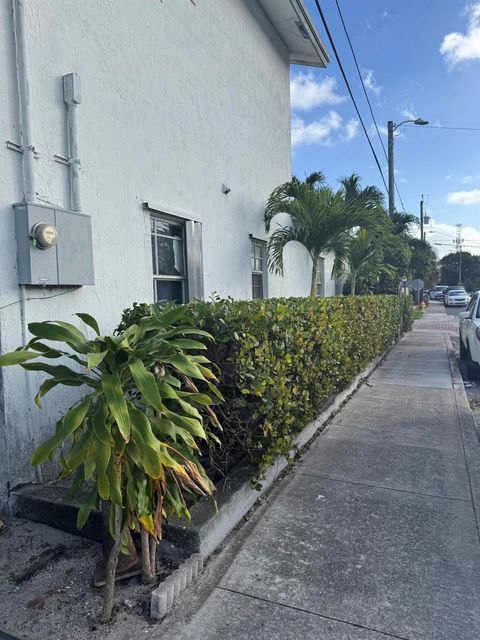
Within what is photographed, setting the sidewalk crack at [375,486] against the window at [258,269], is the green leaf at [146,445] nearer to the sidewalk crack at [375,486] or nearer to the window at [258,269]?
the sidewalk crack at [375,486]

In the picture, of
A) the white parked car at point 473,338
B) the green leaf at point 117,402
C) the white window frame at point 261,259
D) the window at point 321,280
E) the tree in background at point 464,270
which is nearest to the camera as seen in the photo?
the green leaf at point 117,402

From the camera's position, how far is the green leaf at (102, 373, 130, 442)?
205 cm

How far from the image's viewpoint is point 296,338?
403 centimetres

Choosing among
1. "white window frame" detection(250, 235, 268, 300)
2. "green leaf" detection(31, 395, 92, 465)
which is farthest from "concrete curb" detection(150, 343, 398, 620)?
"white window frame" detection(250, 235, 268, 300)

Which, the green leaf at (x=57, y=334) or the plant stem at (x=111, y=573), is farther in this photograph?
the green leaf at (x=57, y=334)

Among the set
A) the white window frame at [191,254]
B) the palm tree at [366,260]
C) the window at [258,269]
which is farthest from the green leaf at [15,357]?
the palm tree at [366,260]

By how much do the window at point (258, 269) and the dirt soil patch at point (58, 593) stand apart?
5375 millimetres

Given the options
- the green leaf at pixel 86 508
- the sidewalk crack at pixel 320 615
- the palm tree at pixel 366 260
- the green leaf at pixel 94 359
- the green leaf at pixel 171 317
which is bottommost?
the sidewalk crack at pixel 320 615

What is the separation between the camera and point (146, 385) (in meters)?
2.13

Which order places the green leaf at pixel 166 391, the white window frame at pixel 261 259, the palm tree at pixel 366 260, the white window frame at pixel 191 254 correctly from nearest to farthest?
the green leaf at pixel 166 391
the white window frame at pixel 191 254
the white window frame at pixel 261 259
the palm tree at pixel 366 260

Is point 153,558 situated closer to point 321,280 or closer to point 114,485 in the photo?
point 114,485

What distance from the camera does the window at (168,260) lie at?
16.7 feet

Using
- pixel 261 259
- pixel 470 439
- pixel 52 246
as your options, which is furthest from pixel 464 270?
pixel 52 246

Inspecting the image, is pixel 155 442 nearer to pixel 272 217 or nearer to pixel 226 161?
pixel 226 161
